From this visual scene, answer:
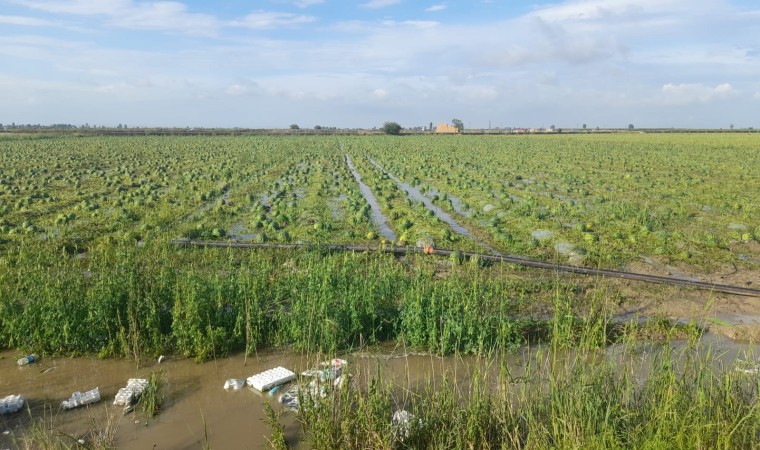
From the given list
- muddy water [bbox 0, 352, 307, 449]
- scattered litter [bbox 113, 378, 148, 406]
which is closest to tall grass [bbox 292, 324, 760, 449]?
muddy water [bbox 0, 352, 307, 449]

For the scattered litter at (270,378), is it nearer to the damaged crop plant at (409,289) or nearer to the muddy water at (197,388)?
the muddy water at (197,388)

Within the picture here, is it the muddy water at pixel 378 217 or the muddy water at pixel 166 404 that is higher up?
the muddy water at pixel 378 217

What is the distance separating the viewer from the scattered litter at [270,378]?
5.85 meters

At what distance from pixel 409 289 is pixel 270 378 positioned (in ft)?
8.46

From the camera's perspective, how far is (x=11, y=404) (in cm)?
537

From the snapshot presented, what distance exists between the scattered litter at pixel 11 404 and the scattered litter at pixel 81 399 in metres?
0.42

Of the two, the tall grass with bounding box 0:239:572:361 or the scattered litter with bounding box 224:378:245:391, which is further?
the tall grass with bounding box 0:239:572:361

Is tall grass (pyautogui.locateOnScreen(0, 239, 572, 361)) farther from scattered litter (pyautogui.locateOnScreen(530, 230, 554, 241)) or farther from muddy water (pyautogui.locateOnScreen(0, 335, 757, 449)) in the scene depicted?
scattered litter (pyautogui.locateOnScreen(530, 230, 554, 241))

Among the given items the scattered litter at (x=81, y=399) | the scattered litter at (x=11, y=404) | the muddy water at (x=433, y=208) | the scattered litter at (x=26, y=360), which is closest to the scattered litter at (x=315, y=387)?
the scattered litter at (x=81, y=399)

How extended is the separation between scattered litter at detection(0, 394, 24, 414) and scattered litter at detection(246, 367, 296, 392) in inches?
93.0

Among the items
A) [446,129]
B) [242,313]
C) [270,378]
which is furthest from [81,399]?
[446,129]

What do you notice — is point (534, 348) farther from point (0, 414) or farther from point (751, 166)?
point (751, 166)

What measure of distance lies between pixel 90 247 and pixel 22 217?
5.46 metres

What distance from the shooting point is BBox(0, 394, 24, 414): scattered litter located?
17.5ft
